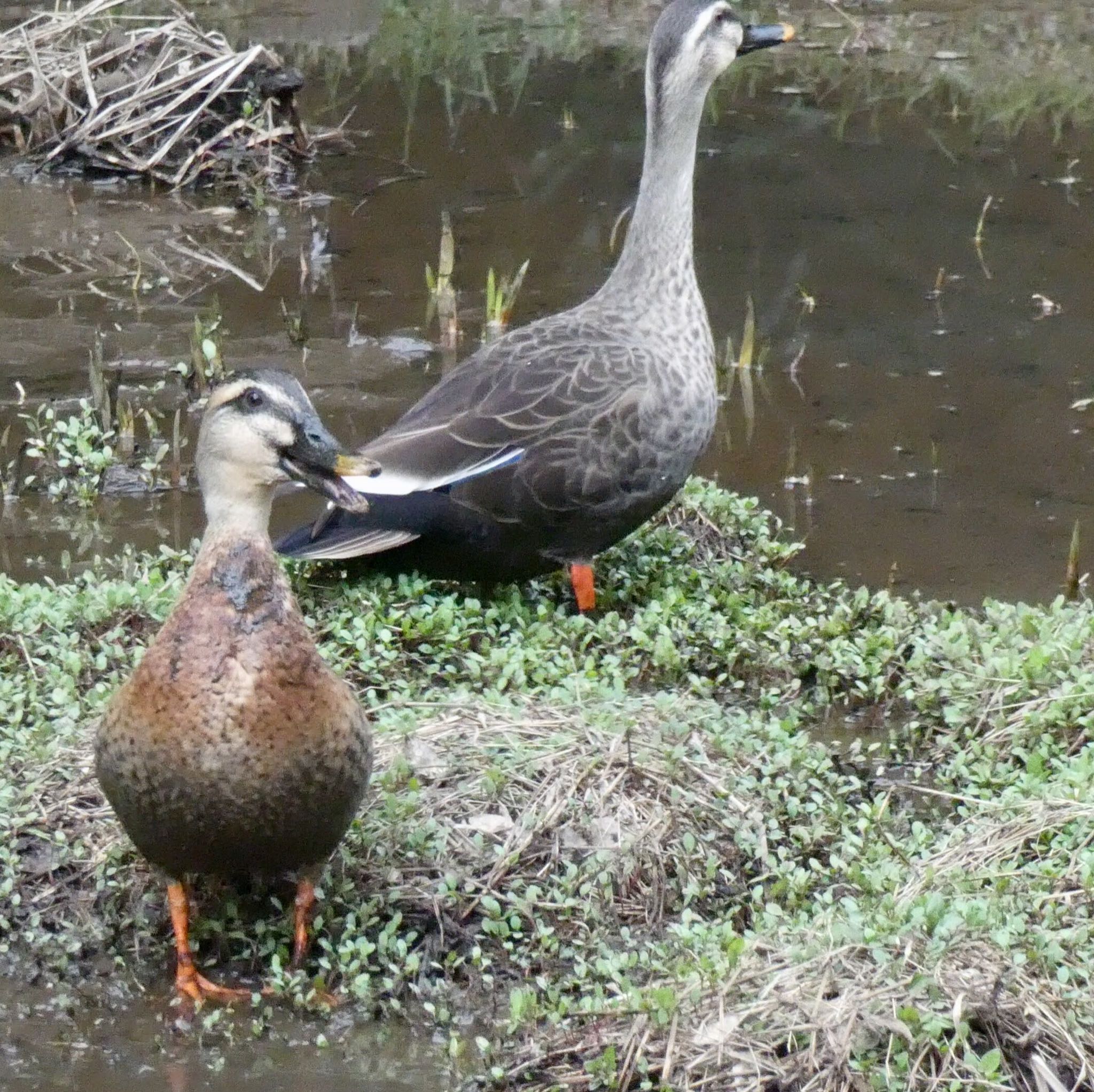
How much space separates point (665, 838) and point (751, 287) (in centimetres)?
537

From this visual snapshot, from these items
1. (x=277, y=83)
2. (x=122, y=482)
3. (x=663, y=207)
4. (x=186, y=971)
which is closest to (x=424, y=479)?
(x=663, y=207)

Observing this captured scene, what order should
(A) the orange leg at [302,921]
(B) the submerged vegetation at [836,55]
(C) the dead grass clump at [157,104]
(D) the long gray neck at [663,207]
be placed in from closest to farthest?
(A) the orange leg at [302,921] → (D) the long gray neck at [663,207] → (C) the dead grass clump at [157,104] → (B) the submerged vegetation at [836,55]

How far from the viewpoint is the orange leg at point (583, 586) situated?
6.04m

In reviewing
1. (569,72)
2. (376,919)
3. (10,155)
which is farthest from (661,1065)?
(569,72)

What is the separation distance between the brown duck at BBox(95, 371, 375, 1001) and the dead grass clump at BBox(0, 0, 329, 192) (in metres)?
6.75

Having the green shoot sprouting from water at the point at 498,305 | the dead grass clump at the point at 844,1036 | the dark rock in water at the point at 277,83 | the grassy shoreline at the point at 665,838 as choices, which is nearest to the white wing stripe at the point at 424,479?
the grassy shoreline at the point at 665,838

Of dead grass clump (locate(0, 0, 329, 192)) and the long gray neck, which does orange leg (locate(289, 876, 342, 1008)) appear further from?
dead grass clump (locate(0, 0, 329, 192))

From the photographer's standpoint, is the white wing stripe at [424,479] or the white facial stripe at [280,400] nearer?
the white facial stripe at [280,400]

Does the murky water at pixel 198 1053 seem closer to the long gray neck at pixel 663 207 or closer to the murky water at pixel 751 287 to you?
the murky water at pixel 751 287

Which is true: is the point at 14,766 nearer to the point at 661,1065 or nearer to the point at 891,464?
the point at 661,1065

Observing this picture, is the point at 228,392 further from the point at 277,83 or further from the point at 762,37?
the point at 277,83

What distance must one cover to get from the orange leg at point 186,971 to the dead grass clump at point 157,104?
23.2 feet

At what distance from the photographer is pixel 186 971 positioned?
161 inches

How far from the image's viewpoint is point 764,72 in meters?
13.4
